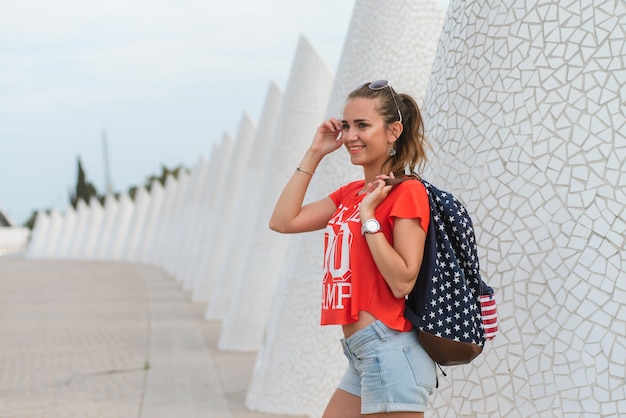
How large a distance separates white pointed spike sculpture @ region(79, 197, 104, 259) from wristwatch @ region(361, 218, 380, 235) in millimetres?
46444

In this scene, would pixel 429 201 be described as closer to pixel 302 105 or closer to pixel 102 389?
pixel 102 389

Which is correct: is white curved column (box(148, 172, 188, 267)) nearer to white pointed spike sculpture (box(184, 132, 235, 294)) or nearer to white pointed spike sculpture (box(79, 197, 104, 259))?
white pointed spike sculpture (box(184, 132, 235, 294))

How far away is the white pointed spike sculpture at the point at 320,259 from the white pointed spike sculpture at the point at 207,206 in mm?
11712

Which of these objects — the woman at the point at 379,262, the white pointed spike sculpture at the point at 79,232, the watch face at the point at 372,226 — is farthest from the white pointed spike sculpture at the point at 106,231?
the watch face at the point at 372,226

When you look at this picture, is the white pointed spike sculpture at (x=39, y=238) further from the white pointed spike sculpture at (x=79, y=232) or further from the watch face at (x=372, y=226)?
the watch face at (x=372, y=226)

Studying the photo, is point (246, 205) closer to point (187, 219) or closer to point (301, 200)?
point (301, 200)

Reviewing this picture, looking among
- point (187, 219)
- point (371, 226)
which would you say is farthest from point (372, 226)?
point (187, 219)

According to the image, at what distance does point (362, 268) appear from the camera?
9.55ft

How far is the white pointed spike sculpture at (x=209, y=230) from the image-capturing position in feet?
58.1

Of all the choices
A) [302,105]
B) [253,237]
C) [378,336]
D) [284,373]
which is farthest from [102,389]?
[378,336]

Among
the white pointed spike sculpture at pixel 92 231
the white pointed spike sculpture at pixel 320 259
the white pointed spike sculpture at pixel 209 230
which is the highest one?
the white pointed spike sculpture at pixel 320 259

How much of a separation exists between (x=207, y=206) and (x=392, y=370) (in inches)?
737

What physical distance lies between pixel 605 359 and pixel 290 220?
1.33 m

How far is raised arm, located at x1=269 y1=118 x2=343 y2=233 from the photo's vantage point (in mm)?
3328
